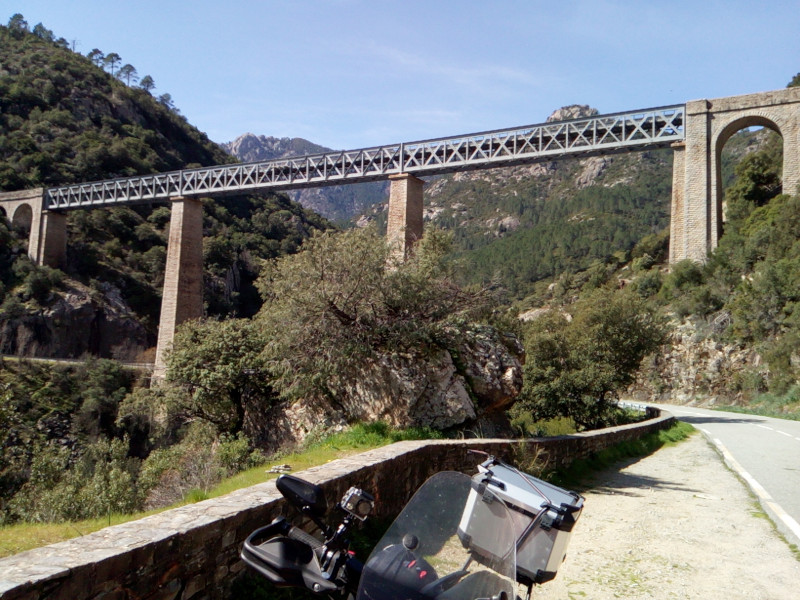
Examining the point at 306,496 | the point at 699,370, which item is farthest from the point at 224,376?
the point at 699,370

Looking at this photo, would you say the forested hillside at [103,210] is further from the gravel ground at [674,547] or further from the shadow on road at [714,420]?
the gravel ground at [674,547]

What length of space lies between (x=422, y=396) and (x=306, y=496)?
832cm

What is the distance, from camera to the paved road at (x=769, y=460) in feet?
22.8

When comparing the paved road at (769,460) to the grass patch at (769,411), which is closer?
the paved road at (769,460)

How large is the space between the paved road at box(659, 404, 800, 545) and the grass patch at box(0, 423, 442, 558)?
4.70 meters

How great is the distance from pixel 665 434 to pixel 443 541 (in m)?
15.6

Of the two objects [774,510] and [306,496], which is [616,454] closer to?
[774,510]

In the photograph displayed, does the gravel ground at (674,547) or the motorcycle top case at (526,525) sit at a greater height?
the motorcycle top case at (526,525)

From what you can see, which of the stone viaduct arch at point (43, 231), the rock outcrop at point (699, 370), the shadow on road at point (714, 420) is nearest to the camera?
the shadow on road at point (714, 420)

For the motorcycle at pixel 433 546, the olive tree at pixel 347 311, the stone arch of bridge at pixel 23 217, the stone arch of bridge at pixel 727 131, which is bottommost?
the motorcycle at pixel 433 546

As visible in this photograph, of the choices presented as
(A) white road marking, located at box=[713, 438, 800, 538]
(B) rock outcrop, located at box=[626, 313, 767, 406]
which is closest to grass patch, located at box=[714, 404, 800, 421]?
(B) rock outcrop, located at box=[626, 313, 767, 406]

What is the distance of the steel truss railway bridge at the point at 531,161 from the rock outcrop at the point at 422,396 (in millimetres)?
13144

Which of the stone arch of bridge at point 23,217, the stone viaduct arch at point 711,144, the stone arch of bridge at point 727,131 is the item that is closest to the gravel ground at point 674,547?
the stone viaduct arch at point 711,144

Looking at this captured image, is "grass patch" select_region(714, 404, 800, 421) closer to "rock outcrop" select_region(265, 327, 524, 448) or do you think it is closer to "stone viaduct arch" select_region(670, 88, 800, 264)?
"stone viaduct arch" select_region(670, 88, 800, 264)
